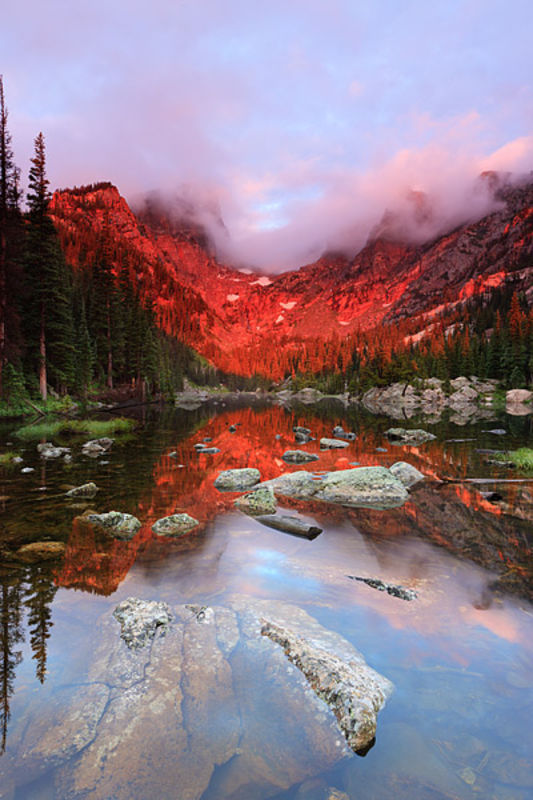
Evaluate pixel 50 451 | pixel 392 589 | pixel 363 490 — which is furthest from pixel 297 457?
pixel 392 589

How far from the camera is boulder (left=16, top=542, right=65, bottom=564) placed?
25.5 ft

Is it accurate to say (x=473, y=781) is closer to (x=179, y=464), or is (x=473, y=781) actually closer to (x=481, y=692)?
(x=481, y=692)

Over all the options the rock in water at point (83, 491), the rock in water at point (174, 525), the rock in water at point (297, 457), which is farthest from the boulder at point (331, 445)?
the rock in water at point (174, 525)

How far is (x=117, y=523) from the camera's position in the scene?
31.9 ft

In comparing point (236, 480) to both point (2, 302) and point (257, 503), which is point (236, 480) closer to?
point (257, 503)

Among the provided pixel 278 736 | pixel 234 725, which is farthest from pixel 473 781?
pixel 234 725

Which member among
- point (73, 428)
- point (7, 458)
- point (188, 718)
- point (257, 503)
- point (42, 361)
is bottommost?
point (73, 428)

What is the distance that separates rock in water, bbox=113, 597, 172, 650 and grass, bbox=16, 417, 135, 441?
902 inches

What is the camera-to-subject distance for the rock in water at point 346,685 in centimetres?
381

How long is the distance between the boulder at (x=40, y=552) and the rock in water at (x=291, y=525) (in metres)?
5.14

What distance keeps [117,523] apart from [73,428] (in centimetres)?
2259

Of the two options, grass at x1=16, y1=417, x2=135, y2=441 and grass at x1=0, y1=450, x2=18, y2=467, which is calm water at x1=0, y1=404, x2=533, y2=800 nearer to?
grass at x1=0, y1=450, x2=18, y2=467

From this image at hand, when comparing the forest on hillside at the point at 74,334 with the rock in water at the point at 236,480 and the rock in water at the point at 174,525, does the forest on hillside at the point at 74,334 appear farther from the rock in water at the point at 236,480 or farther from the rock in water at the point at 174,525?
the rock in water at the point at 174,525

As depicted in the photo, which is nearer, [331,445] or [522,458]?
[522,458]
